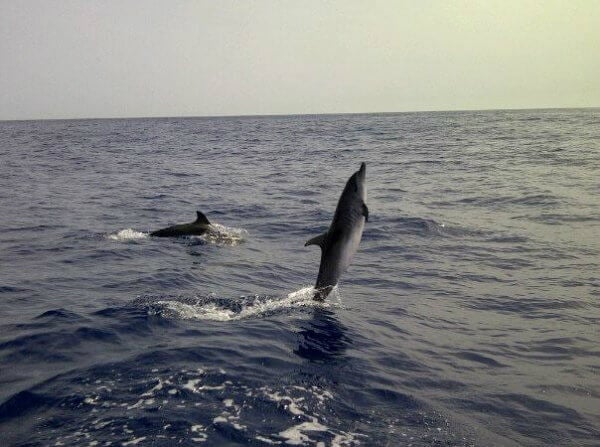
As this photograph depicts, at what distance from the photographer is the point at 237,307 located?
35.2ft

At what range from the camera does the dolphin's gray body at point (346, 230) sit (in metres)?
9.14

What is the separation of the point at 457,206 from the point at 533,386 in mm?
15827

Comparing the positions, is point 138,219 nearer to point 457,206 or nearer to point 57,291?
point 57,291

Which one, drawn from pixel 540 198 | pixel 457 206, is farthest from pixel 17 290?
pixel 540 198

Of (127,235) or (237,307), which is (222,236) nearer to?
(127,235)

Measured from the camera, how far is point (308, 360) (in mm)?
8070

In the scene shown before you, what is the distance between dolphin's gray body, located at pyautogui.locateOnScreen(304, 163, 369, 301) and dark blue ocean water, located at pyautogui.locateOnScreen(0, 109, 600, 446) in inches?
52.3

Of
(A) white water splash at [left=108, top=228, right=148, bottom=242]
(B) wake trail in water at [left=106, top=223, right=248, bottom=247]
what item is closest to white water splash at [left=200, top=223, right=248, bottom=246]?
(B) wake trail in water at [left=106, top=223, right=248, bottom=247]

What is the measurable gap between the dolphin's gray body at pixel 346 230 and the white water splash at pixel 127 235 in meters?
9.75

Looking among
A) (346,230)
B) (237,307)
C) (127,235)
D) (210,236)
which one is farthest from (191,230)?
(346,230)

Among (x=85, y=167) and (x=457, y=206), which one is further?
(x=85, y=167)

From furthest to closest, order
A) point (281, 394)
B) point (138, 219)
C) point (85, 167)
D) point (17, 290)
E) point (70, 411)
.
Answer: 1. point (85, 167)
2. point (138, 219)
3. point (17, 290)
4. point (281, 394)
5. point (70, 411)

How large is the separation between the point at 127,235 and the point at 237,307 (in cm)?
835

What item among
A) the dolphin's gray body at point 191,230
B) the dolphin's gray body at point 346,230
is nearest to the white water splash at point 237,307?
the dolphin's gray body at point 346,230
